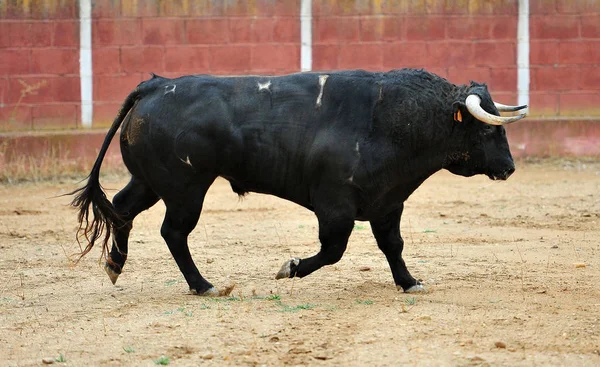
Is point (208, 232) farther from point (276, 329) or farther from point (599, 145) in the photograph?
point (599, 145)

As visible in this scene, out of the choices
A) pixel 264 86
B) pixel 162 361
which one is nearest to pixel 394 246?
pixel 264 86

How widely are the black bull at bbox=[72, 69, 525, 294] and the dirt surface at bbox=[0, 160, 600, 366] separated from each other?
48 centimetres

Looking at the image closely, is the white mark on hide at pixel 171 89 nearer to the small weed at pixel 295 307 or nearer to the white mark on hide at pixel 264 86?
the white mark on hide at pixel 264 86

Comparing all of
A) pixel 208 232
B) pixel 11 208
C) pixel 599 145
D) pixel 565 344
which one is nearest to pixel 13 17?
pixel 11 208

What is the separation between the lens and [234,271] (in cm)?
754

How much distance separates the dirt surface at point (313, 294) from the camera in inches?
206

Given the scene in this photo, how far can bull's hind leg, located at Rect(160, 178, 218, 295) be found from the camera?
6500 mm

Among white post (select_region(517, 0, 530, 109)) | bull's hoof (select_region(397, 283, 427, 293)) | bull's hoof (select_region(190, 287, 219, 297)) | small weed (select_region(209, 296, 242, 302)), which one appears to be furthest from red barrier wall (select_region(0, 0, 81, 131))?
bull's hoof (select_region(397, 283, 427, 293))

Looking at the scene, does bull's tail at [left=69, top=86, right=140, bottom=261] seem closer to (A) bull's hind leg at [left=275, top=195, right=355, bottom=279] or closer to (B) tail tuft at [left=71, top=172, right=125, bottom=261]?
(B) tail tuft at [left=71, top=172, right=125, bottom=261]

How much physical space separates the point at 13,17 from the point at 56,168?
6.60 feet

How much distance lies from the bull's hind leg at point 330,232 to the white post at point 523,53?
313 inches

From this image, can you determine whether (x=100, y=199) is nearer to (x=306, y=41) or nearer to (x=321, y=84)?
(x=321, y=84)

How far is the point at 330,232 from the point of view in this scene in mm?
6262

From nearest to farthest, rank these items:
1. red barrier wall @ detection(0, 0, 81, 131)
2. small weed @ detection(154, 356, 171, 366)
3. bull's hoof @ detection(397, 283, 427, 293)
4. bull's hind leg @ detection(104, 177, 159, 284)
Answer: small weed @ detection(154, 356, 171, 366) → bull's hoof @ detection(397, 283, 427, 293) → bull's hind leg @ detection(104, 177, 159, 284) → red barrier wall @ detection(0, 0, 81, 131)
